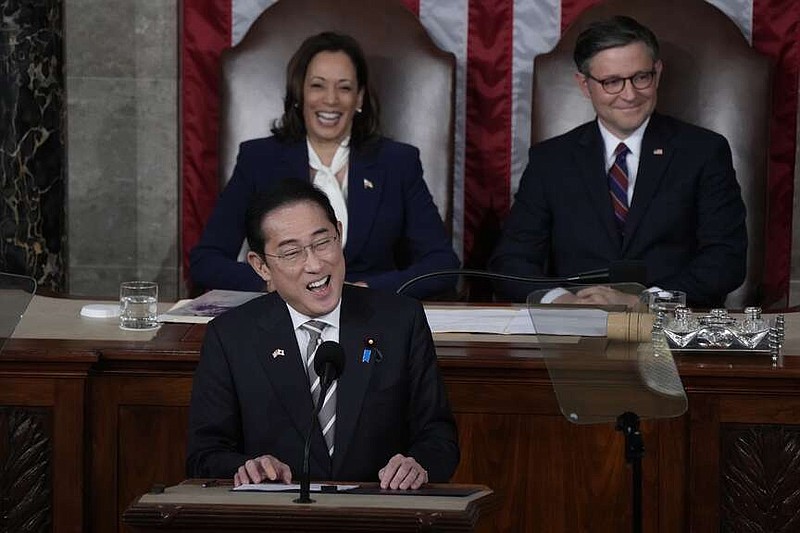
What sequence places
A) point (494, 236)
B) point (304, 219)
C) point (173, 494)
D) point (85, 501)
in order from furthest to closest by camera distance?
point (494, 236), point (85, 501), point (304, 219), point (173, 494)

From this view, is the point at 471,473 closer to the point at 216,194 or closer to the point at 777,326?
the point at 777,326

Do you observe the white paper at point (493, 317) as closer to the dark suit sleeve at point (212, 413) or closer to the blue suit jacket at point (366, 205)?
the dark suit sleeve at point (212, 413)

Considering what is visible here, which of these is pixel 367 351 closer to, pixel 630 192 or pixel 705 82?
pixel 630 192

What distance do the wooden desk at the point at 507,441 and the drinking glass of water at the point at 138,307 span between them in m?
0.24

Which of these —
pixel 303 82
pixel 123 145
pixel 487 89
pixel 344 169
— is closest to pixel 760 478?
pixel 344 169

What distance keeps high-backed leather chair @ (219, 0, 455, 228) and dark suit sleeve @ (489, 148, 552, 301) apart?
1.49 feet

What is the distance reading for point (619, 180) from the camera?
4.90m

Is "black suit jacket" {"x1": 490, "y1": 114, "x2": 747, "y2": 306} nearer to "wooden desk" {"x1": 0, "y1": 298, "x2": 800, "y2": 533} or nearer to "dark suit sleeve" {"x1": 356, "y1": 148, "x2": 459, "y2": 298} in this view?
"dark suit sleeve" {"x1": 356, "y1": 148, "x2": 459, "y2": 298}

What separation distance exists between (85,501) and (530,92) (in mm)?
2724

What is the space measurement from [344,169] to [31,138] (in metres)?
1.17

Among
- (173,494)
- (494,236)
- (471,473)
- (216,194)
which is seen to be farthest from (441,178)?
(173,494)

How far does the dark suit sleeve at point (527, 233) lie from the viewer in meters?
4.85

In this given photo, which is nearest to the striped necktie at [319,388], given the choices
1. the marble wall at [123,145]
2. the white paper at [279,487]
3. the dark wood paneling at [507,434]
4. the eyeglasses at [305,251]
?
the eyeglasses at [305,251]

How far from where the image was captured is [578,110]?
17.4ft
